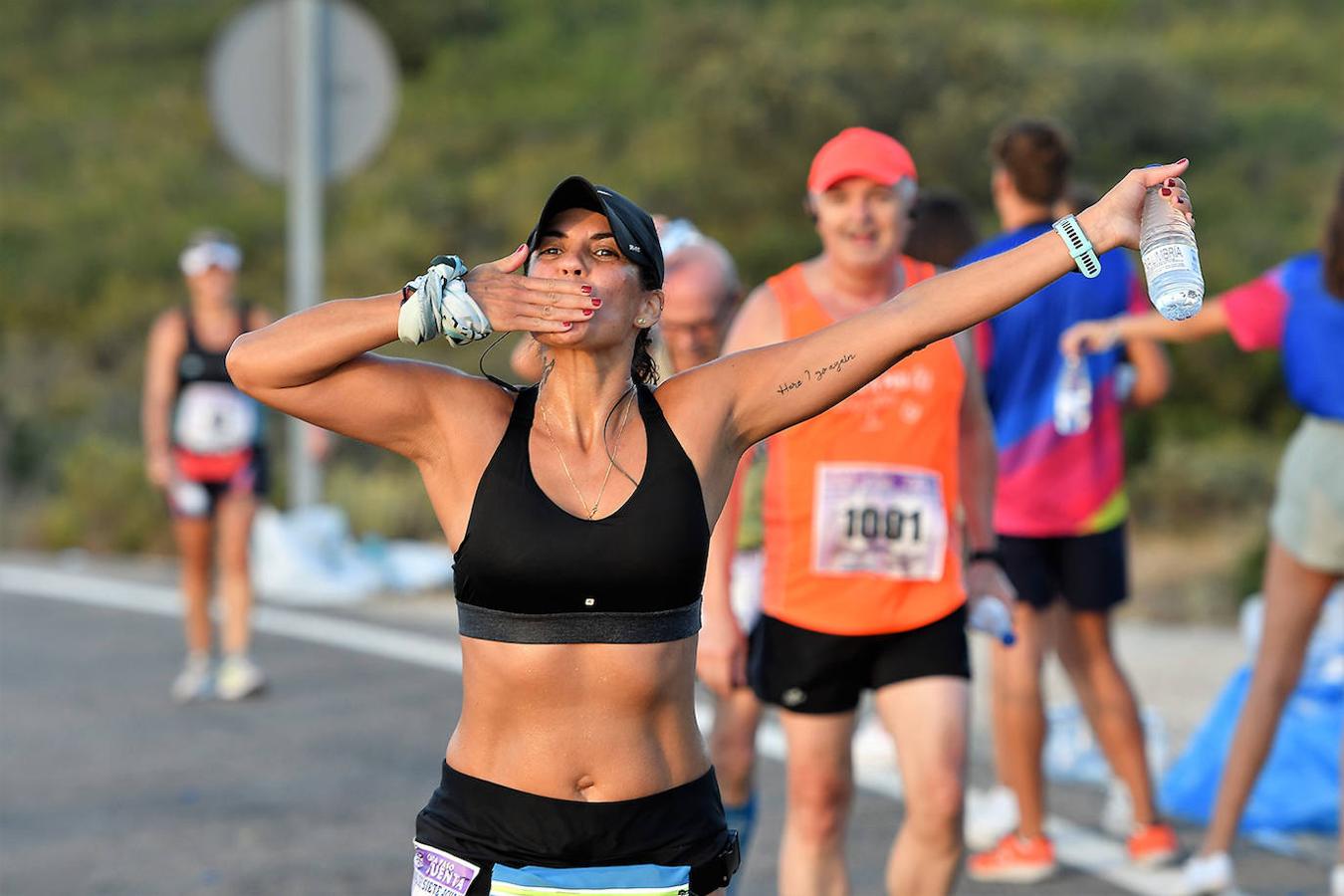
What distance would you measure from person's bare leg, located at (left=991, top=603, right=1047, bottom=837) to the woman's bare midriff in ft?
10.6

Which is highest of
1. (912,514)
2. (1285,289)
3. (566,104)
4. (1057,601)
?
(566,104)

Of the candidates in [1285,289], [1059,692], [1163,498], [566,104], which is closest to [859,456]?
[1285,289]

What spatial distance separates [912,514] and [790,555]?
35 centimetres

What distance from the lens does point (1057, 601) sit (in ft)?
22.7

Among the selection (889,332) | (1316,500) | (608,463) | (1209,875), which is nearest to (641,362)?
(608,463)

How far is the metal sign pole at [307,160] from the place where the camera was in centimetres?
1262

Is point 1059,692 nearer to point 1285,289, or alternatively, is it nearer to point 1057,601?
point 1057,601

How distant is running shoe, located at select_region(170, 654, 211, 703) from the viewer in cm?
966

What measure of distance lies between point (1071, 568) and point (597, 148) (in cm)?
3489

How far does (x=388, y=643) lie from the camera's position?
11.2 m

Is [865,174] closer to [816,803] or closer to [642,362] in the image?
[642,362]

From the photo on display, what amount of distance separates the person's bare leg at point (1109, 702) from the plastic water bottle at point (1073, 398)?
0.68 metres

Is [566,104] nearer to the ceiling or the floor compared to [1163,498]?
nearer to the ceiling

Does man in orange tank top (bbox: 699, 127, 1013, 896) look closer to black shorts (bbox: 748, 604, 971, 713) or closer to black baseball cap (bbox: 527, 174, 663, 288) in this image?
black shorts (bbox: 748, 604, 971, 713)
